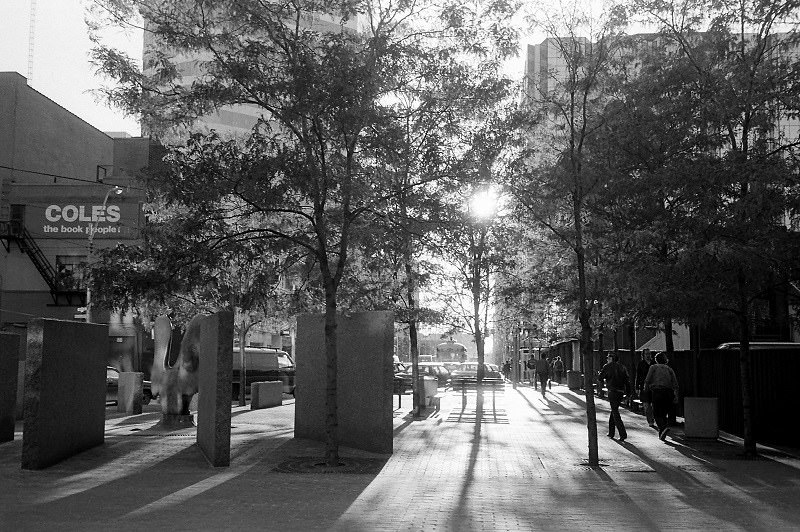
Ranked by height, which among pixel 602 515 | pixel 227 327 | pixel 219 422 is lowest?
pixel 602 515

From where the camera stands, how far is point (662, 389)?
18.7m

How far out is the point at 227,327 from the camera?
1378 cm

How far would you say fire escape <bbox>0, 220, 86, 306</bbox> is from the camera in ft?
146

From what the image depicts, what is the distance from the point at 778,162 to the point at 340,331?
26.5 ft

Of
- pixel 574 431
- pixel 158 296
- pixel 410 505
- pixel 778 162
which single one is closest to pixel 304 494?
pixel 410 505

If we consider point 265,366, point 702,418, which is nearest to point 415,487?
point 702,418

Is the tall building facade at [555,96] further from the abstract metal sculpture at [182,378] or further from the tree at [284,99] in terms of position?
the abstract metal sculpture at [182,378]

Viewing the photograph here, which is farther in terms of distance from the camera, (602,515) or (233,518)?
(602,515)

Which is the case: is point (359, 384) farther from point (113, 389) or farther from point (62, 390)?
point (113, 389)

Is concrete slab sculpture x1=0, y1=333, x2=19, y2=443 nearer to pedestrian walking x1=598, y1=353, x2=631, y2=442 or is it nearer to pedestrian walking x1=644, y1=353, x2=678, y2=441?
pedestrian walking x1=598, y1=353, x2=631, y2=442

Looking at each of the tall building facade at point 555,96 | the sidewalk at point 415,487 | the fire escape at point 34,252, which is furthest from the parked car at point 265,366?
the tall building facade at point 555,96

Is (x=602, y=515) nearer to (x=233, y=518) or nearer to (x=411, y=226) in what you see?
(x=233, y=518)

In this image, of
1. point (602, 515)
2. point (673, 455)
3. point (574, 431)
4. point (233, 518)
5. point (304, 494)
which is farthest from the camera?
point (574, 431)

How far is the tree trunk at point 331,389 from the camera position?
14.0m
